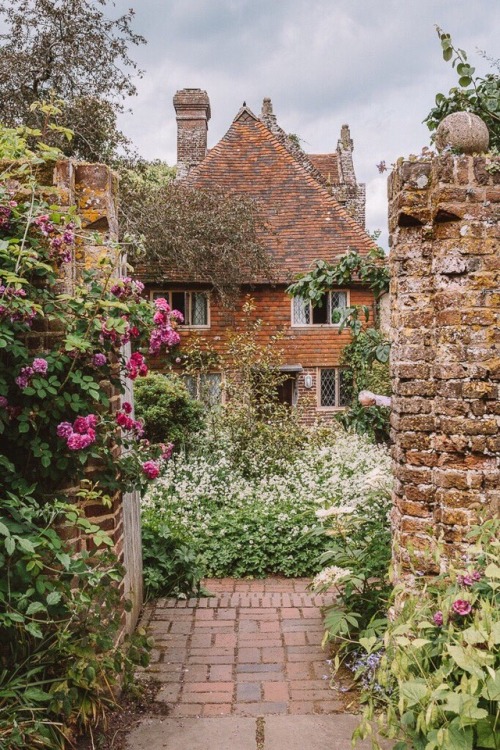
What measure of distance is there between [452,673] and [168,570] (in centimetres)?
349

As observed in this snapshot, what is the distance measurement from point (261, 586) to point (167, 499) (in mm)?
2426

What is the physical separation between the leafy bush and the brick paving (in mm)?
771

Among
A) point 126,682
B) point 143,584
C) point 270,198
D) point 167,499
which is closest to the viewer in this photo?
point 126,682

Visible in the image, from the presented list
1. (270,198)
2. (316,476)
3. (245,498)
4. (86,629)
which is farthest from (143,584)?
(270,198)

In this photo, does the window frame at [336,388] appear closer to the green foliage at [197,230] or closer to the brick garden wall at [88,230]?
the green foliage at [197,230]

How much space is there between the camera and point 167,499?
344 inches

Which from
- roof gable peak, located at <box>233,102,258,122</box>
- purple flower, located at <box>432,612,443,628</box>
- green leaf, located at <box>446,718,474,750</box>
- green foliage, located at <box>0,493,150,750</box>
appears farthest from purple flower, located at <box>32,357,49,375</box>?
roof gable peak, located at <box>233,102,258,122</box>

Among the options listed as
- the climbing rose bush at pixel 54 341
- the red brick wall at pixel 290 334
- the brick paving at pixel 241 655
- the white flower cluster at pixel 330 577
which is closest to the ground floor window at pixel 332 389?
the red brick wall at pixel 290 334

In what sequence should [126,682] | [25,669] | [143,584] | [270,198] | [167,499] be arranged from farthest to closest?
[270,198] → [167,499] → [143,584] → [126,682] → [25,669]

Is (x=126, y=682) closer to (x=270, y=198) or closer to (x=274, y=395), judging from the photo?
(x=274, y=395)

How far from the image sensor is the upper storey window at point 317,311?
18.7 meters

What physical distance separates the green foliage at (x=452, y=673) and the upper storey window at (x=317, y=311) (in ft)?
51.8

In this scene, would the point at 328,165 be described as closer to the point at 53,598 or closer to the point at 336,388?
the point at 336,388

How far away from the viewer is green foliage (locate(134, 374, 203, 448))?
10.8 meters
